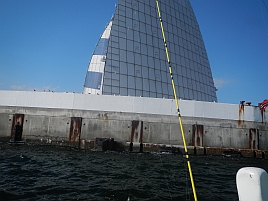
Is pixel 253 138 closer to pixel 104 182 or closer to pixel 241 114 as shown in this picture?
pixel 241 114

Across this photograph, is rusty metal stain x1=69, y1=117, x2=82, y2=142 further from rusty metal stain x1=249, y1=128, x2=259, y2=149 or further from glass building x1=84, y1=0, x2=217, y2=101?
rusty metal stain x1=249, y1=128, x2=259, y2=149

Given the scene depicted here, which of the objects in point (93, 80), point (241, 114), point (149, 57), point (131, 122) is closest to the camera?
point (131, 122)

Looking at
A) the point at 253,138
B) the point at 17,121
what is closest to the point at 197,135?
the point at 253,138

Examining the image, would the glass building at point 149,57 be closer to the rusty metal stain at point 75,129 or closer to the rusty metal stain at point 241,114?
the rusty metal stain at point 75,129

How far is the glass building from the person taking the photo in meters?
26.2

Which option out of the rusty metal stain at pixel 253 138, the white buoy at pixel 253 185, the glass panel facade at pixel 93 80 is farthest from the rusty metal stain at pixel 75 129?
the white buoy at pixel 253 185

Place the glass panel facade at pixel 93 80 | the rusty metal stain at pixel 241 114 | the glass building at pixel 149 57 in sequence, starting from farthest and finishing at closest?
1. the glass panel facade at pixel 93 80
2. the glass building at pixel 149 57
3. the rusty metal stain at pixel 241 114

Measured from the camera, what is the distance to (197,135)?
1842cm

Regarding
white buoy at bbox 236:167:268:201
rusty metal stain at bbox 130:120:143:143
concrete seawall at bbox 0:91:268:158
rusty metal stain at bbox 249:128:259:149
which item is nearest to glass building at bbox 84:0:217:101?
concrete seawall at bbox 0:91:268:158

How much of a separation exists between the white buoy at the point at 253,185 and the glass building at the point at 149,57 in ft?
70.9

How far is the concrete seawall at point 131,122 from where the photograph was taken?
18266 mm

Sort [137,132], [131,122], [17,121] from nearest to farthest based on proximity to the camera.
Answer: [137,132] → [131,122] → [17,121]

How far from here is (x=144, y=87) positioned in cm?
2730

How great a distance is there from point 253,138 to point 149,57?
57.8 feet
